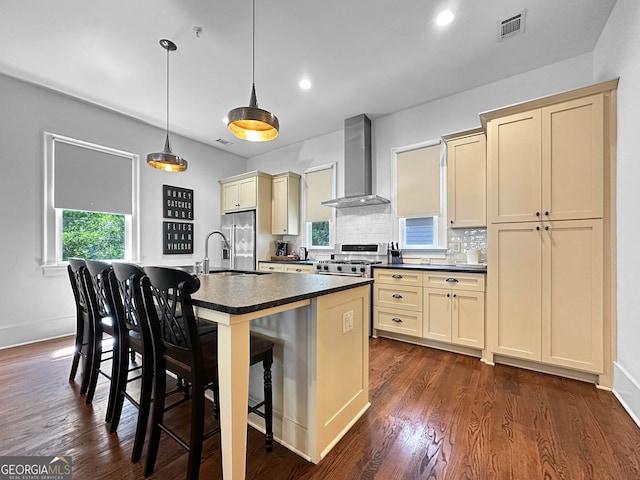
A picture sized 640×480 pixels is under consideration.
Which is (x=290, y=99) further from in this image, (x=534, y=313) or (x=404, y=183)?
(x=534, y=313)

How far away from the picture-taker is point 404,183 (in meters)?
3.93

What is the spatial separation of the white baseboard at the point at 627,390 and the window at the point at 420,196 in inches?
76.0

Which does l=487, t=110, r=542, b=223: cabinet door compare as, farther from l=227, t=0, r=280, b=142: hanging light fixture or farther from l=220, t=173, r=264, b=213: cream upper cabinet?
l=220, t=173, r=264, b=213: cream upper cabinet

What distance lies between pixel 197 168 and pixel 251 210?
1300 millimetres

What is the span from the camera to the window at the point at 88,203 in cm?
349

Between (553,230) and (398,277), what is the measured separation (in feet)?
4.92

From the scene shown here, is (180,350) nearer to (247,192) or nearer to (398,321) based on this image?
(398,321)

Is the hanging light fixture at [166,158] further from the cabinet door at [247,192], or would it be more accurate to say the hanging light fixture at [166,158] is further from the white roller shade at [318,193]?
the white roller shade at [318,193]

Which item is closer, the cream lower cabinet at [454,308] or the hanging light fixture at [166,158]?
the hanging light fixture at [166,158]

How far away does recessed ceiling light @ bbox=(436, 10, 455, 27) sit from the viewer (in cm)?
230

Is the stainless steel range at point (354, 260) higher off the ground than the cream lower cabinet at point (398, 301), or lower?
higher

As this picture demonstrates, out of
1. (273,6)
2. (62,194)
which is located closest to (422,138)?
(273,6)

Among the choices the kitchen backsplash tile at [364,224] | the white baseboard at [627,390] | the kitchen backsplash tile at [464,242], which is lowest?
the white baseboard at [627,390]

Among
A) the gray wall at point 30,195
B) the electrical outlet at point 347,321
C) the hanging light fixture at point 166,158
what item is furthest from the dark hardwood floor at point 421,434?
the hanging light fixture at point 166,158
